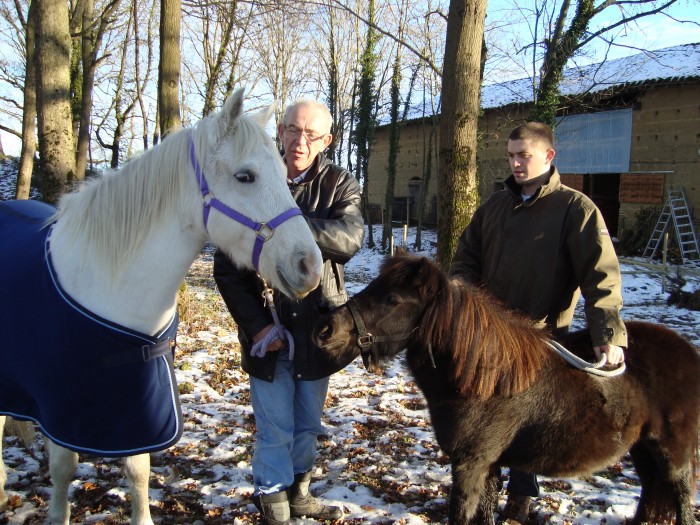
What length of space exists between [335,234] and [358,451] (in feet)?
6.89

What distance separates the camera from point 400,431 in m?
4.07

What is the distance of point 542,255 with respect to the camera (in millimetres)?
2594

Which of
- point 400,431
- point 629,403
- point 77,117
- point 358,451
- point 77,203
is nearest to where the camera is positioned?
point 77,203

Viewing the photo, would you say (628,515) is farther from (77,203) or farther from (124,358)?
(77,203)

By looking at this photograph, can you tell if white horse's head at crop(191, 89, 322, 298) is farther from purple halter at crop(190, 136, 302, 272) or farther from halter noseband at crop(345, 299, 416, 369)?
halter noseband at crop(345, 299, 416, 369)

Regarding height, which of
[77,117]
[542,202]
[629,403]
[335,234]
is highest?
[77,117]

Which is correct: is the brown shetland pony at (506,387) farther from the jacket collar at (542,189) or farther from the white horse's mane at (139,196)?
the white horse's mane at (139,196)

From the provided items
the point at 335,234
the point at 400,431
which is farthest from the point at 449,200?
the point at 335,234

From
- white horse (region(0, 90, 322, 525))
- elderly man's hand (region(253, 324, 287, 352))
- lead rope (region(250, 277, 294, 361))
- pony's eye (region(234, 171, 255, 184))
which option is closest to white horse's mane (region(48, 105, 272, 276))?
white horse (region(0, 90, 322, 525))

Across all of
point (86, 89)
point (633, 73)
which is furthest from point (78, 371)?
point (633, 73)

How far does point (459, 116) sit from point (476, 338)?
3421 millimetres

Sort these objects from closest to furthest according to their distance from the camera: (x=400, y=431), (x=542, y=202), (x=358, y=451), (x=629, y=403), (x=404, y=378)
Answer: (x=629, y=403), (x=542, y=202), (x=358, y=451), (x=400, y=431), (x=404, y=378)

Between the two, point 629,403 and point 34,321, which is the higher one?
point 34,321

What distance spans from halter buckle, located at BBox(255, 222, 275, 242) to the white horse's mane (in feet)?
1.23
